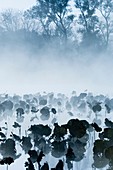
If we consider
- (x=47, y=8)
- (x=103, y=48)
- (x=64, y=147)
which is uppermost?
(x=47, y=8)

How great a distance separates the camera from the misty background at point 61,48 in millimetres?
18000

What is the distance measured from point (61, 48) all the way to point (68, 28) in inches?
64.4

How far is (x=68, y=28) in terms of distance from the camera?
68.3ft

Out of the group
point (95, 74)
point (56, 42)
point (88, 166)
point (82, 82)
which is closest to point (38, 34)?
point (56, 42)

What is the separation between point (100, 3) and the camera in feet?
64.8

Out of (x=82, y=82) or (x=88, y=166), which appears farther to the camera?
(x=82, y=82)

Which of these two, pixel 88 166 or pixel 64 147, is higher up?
pixel 64 147

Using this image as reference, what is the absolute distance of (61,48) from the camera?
1973 centimetres

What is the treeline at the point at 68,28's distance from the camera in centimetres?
1964

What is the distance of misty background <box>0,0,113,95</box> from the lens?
18.0 meters

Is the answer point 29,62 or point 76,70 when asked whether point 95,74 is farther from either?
point 29,62

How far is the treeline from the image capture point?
19.6 metres

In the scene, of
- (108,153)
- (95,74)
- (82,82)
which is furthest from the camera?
(95,74)

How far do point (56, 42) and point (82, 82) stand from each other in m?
5.02
